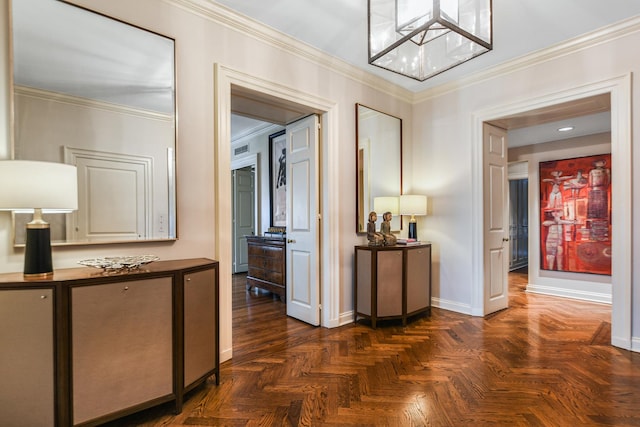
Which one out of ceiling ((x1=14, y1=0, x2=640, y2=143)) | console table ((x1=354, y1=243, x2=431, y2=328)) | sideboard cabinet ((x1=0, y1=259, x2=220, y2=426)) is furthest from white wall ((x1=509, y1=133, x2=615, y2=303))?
sideboard cabinet ((x1=0, y1=259, x2=220, y2=426))

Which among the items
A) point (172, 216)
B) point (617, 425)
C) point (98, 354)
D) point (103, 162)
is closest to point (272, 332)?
point (172, 216)

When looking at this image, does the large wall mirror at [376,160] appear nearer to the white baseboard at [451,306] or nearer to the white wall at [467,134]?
the white wall at [467,134]

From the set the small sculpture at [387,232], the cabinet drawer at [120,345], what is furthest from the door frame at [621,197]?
the cabinet drawer at [120,345]

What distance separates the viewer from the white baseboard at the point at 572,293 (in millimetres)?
4578

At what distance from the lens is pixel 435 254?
4.18 meters

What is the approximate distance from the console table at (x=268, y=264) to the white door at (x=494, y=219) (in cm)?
251

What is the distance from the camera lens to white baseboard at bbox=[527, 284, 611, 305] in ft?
15.0

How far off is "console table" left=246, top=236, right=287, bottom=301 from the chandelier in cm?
290

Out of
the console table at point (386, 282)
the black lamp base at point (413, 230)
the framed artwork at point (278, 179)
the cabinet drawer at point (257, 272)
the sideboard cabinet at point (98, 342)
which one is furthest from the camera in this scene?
the framed artwork at point (278, 179)

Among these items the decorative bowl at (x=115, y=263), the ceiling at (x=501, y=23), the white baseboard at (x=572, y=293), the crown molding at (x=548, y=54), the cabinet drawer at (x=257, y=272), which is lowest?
the white baseboard at (x=572, y=293)

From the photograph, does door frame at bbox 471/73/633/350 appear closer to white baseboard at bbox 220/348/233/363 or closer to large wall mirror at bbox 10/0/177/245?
white baseboard at bbox 220/348/233/363

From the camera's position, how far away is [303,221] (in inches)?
144

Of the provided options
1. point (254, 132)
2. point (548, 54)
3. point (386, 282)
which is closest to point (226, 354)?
point (386, 282)

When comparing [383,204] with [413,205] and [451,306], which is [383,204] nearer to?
[413,205]
